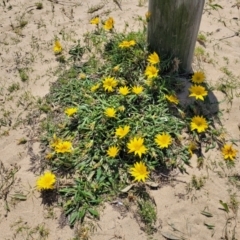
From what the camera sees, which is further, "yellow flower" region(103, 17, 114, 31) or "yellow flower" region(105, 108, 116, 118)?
"yellow flower" region(103, 17, 114, 31)

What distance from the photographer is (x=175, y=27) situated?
10.2 ft

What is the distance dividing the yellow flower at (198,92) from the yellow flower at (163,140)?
20.1 inches

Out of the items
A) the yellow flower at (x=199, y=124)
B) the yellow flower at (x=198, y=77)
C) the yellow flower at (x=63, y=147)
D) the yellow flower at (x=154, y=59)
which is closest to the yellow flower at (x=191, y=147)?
the yellow flower at (x=199, y=124)

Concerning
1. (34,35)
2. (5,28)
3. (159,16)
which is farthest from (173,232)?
(5,28)

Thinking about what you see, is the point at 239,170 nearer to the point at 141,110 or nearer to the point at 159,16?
the point at 141,110

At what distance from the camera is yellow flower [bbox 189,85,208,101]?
3.08 m

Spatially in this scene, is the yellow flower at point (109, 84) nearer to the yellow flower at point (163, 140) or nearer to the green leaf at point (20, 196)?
the yellow flower at point (163, 140)

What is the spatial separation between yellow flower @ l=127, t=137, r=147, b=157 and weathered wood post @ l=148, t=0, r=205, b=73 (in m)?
1.07

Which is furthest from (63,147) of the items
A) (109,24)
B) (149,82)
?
(109,24)

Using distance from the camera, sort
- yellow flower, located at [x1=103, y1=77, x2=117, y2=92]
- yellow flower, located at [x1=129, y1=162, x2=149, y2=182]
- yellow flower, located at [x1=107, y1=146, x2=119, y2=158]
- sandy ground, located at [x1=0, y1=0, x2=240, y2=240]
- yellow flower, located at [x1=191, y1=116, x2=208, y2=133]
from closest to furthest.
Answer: sandy ground, located at [x1=0, y1=0, x2=240, y2=240]
yellow flower, located at [x1=129, y1=162, x2=149, y2=182]
yellow flower, located at [x1=107, y1=146, x2=119, y2=158]
yellow flower, located at [x1=191, y1=116, x2=208, y2=133]
yellow flower, located at [x1=103, y1=77, x2=117, y2=92]

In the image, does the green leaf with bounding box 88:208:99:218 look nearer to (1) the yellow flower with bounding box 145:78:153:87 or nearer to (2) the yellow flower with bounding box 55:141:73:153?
(2) the yellow flower with bounding box 55:141:73:153

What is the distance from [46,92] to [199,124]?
5.30ft

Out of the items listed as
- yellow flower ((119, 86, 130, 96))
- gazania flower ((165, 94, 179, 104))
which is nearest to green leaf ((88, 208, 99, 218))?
yellow flower ((119, 86, 130, 96))

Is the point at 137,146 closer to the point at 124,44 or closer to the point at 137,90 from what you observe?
the point at 137,90
